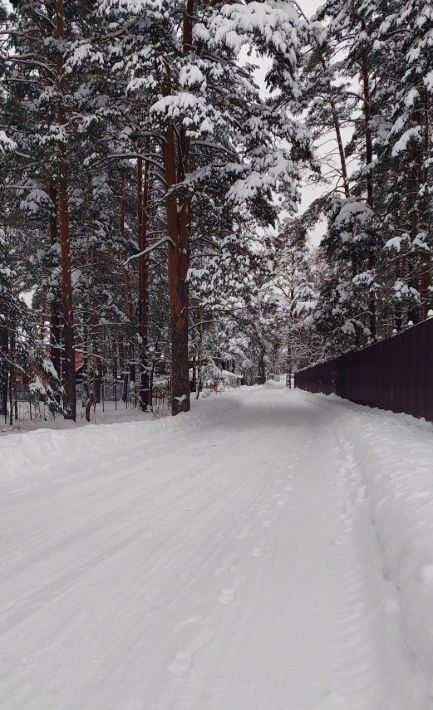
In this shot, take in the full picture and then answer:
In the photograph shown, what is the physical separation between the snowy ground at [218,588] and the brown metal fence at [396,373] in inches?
128

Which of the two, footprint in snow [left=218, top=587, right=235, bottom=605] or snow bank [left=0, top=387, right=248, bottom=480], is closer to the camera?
footprint in snow [left=218, top=587, right=235, bottom=605]

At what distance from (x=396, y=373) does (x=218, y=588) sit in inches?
365

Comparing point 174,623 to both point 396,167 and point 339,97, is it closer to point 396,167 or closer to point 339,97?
point 396,167

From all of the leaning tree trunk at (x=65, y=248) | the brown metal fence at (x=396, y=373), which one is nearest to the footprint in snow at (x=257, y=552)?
the brown metal fence at (x=396, y=373)

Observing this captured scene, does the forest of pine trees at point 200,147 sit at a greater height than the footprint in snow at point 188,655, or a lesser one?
greater

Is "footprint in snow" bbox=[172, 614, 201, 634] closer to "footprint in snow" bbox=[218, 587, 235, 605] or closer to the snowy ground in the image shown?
the snowy ground

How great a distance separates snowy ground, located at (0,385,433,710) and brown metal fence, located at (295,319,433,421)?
3.25m

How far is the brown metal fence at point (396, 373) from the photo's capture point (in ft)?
30.0

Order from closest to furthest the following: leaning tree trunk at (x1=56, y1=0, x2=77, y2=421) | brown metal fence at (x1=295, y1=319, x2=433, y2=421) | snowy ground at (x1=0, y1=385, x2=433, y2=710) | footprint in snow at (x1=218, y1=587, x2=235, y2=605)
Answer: snowy ground at (x1=0, y1=385, x2=433, y2=710), footprint in snow at (x1=218, y1=587, x2=235, y2=605), brown metal fence at (x1=295, y1=319, x2=433, y2=421), leaning tree trunk at (x1=56, y1=0, x2=77, y2=421)

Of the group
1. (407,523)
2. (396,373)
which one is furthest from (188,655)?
(396,373)

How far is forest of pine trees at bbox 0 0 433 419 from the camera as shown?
10.4m

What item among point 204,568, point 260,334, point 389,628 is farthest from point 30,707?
point 260,334

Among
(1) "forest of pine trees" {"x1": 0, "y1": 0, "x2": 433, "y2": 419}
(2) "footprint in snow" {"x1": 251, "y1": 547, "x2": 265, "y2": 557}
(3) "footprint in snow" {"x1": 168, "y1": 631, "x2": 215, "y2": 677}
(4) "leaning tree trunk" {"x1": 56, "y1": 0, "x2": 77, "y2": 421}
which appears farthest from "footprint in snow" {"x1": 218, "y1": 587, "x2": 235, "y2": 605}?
(4) "leaning tree trunk" {"x1": 56, "y1": 0, "x2": 77, "y2": 421}

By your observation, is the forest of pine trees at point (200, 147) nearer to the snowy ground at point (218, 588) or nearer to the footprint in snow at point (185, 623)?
the snowy ground at point (218, 588)
